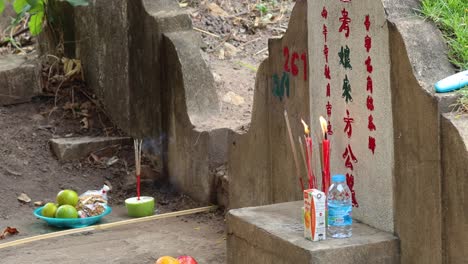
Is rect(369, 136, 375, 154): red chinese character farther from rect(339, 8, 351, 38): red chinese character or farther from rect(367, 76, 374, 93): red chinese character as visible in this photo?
rect(339, 8, 351, 38): red chinese character

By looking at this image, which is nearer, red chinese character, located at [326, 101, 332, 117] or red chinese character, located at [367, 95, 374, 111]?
red chinese character, located at [367, 95, 374, 111]

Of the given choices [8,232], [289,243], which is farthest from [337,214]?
[8,232]

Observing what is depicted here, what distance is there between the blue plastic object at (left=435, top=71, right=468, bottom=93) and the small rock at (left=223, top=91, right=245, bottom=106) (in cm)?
367

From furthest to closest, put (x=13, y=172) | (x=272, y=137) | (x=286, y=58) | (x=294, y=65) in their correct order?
(x=13, y=172) → (x=272, y=137) → (x=286, y=58) → (x=294, y=65)

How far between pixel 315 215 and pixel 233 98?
3596 millimetres

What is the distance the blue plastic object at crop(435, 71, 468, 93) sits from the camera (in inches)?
163

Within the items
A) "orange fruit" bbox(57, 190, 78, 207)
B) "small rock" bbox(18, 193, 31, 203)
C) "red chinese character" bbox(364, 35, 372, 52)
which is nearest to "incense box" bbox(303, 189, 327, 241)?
"red chinese character" bbox(364, 35, 372, 52)

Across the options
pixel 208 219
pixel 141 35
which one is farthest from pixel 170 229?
pixel 141 35

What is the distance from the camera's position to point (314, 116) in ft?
17.1

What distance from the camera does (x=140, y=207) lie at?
7.15 m

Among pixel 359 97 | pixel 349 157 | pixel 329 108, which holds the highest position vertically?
pixel 359 97

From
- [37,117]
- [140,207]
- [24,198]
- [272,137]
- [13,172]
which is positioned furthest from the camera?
[37,117]

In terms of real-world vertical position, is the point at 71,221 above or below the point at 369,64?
below

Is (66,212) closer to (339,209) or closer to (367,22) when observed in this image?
(339,209)
